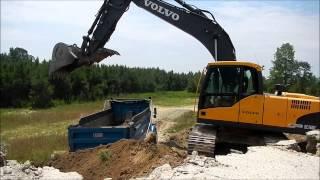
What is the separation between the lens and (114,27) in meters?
15.1

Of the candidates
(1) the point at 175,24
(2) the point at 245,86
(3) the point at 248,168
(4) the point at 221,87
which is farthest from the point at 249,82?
(1) the point at 175,24

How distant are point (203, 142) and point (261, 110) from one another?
1510 mm

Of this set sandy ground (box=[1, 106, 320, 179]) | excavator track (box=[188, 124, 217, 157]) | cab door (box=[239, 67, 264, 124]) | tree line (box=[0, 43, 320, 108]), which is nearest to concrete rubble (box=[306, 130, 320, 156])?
sandy ground (box=[1, 106, 320, 179])

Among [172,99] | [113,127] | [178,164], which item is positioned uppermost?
[113,127]

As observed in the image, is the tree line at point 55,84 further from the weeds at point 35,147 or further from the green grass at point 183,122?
the weeds at point 35,147

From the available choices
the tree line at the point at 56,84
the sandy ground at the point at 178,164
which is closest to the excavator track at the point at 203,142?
the sandy ground at the point at 178,164

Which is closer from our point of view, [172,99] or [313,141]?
[313,141]

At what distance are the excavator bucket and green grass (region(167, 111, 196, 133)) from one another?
828 cm

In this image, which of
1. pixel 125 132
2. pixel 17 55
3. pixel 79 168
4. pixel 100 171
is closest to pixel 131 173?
pixel 100 171

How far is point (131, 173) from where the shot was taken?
8930mm

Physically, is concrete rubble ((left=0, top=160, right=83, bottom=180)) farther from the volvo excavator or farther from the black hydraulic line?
the black hydraulic line

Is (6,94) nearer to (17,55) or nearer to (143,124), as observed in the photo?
(143,124)

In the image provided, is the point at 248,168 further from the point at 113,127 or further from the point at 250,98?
the point at 113,127

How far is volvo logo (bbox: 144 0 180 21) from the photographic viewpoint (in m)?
14.2
